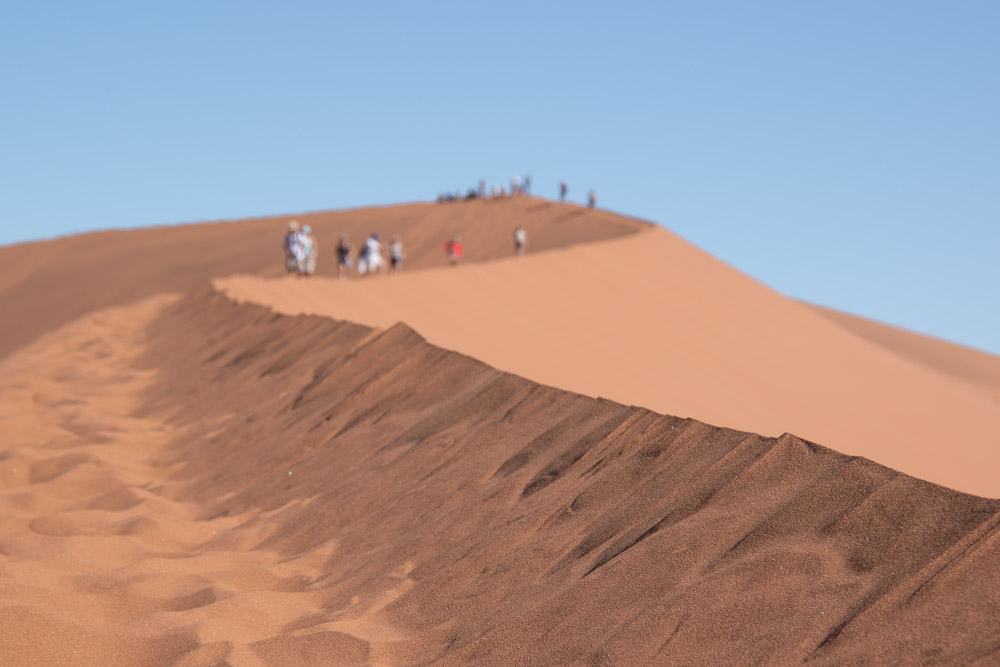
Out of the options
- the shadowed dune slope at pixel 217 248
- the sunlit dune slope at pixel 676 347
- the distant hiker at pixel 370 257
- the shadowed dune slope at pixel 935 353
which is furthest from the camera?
the shadowed dune slope at pixel 217 248

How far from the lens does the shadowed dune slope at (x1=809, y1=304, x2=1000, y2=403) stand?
28.3 meters

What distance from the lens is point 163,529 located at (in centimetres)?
559

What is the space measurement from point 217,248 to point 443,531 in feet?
122

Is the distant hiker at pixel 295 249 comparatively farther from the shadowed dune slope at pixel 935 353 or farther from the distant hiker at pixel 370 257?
the shadowed dune slope at pixel 935 353

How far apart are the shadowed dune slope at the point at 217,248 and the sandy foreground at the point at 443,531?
2214 centimetres

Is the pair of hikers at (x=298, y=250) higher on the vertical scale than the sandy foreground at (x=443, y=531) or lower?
lower

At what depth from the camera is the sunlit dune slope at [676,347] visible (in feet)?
36.7

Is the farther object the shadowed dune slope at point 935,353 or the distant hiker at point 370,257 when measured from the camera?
the shadowed dune slope at point 935,353

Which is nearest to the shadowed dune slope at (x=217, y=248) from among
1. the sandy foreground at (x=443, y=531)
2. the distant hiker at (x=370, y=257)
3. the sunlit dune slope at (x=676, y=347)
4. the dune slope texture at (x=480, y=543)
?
the distant hiker at (x=370, y=257)

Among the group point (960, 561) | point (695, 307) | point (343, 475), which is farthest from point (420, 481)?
point (695, 307)

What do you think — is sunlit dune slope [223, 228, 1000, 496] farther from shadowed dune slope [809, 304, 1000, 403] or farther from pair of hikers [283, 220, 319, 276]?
shadowed dune slope [809, 304, 1000, 403]

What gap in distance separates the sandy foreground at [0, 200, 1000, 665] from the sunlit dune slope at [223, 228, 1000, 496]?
5.60 ft

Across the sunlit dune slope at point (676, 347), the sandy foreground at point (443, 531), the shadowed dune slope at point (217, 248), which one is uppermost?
the sandy foreground at point (443, 531)

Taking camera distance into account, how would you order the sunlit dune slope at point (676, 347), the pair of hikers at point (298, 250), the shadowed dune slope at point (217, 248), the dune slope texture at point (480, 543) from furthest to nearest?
1. the shadowed dune slope at point (217, 248)
2. the pair of hikers at point (298, 250)
3. the sunlit dune slope at point (676, 347)
4. the dune slope texture at point (480, 543)
